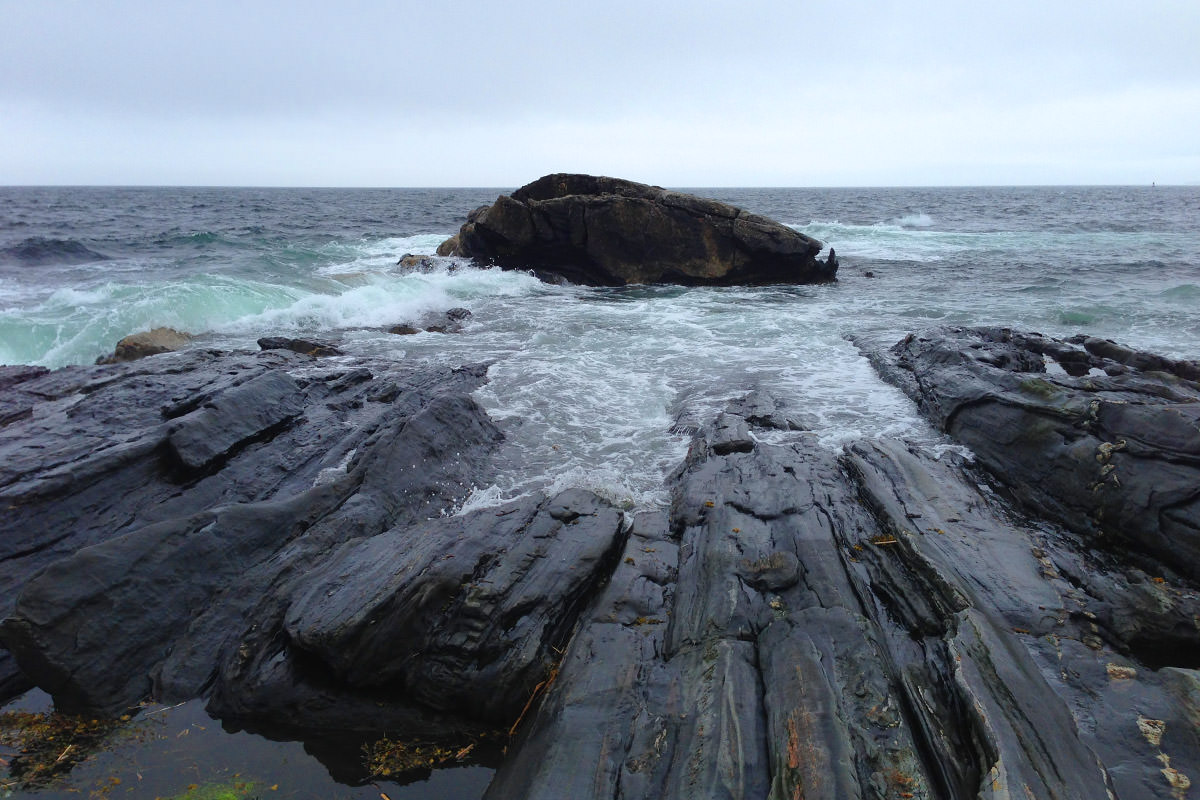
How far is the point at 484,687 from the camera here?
151 inches

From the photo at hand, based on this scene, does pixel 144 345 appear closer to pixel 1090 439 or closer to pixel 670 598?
pixel 670 598

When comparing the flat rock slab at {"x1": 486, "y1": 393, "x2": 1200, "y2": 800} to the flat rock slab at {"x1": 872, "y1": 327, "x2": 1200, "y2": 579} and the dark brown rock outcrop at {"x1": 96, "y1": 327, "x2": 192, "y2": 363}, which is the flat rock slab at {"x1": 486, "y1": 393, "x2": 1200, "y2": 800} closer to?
the flat rock slab at {"x1": 872, "y1": 327, "x2": 1200, "y2": 579}

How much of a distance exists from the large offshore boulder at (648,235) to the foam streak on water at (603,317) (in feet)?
4.03

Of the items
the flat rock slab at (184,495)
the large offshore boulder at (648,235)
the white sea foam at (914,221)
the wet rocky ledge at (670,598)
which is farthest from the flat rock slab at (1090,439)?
the white sea foam at (914,221)

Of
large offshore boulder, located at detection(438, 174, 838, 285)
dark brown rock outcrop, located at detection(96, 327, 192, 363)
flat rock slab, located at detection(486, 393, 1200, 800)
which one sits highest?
large offshore boulder, located at detection(438, 174, 838, 285)

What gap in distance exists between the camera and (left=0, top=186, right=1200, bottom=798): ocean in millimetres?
8328

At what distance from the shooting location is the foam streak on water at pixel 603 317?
848 cm

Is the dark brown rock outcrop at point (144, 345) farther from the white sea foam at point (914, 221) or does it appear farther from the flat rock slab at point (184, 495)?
the white sea foam at point (914, 221)

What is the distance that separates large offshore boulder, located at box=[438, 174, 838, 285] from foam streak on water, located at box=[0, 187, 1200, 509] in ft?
4.03

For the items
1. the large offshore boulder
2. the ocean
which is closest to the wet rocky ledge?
the ocean

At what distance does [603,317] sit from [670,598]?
12703mm

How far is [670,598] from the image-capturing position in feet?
14.5

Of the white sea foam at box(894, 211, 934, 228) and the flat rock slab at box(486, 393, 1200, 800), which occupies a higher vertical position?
the white sea foam at box(894, 211, 934, 228)

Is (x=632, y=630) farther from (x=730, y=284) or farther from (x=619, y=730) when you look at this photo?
(x=730, y=284)
